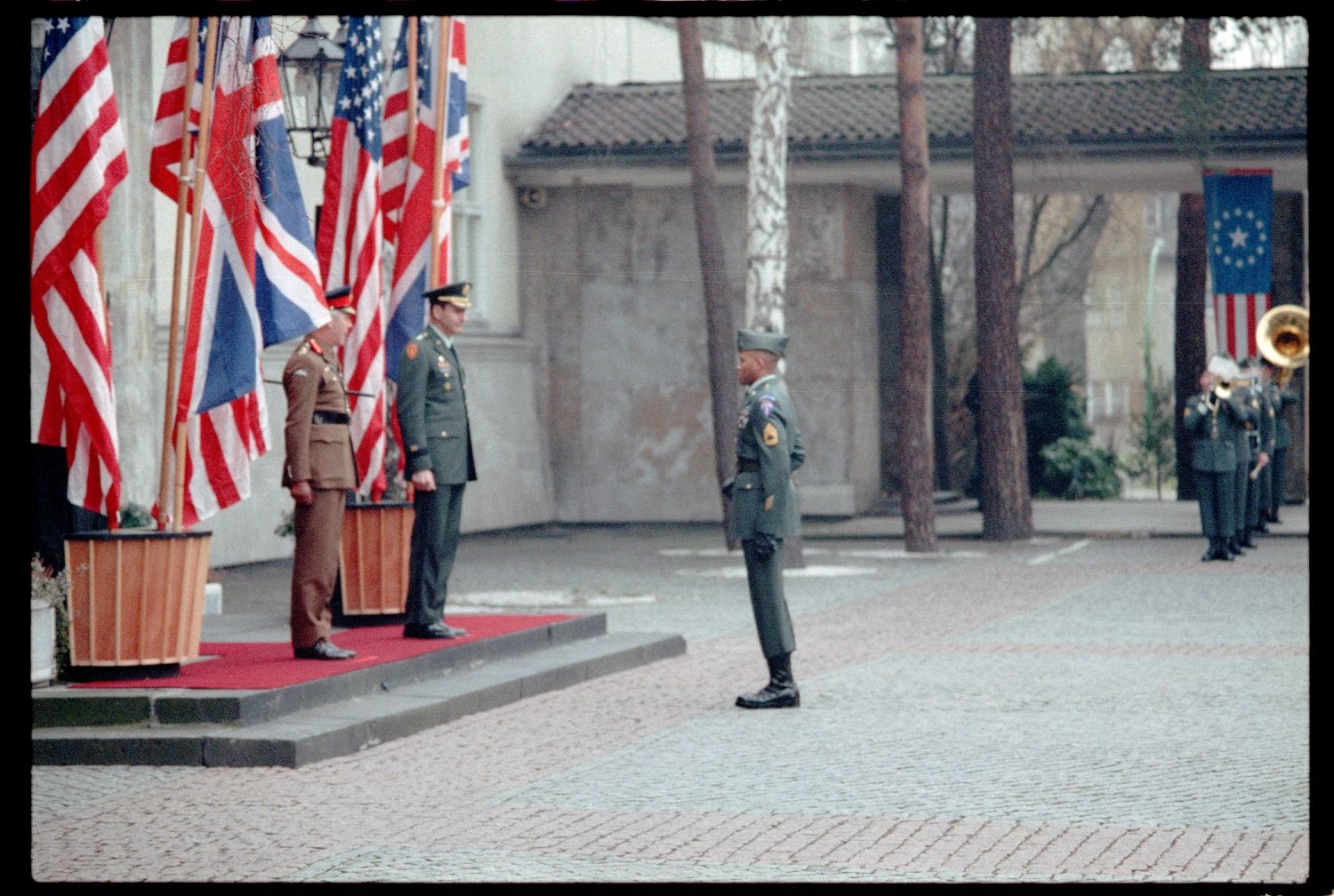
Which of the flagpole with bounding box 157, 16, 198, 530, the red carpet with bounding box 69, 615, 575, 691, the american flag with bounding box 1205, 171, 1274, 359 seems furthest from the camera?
the american flag with bounding box 1205, 171, 1274, 359

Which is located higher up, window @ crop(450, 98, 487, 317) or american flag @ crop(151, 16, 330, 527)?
window @ crop(450, 98, 487, 317)

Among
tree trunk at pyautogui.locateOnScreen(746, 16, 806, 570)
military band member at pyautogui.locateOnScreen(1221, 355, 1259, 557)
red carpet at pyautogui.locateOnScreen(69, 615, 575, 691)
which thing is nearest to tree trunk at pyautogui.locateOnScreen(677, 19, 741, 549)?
tree trunk at pyautogui.locateOnScreen(746, 16, 806, 570)

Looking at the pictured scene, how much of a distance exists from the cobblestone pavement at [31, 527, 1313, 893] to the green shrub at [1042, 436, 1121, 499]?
1412 centimetres

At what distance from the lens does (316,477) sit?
1039 cm

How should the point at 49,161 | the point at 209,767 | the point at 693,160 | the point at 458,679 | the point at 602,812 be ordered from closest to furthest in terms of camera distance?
the point at 602,812 → the point at 209,767 → the point at 49,161 → the point at 458,679 → the point at 693,160

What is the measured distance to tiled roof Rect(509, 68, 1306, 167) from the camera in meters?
23.4

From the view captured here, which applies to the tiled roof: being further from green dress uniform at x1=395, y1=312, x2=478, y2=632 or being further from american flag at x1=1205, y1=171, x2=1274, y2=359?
green dress uniform at x1=395, y1=312, x2=478, y2=632

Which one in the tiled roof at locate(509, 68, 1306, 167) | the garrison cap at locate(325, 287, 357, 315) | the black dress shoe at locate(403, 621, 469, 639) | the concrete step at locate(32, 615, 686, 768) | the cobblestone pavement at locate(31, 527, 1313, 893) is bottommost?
the cobblestone pavement at locate(31, 527, 1313, 893)

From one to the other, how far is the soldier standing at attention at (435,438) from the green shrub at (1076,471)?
1854cm

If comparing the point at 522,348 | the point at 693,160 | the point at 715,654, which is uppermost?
the point at 693,160
